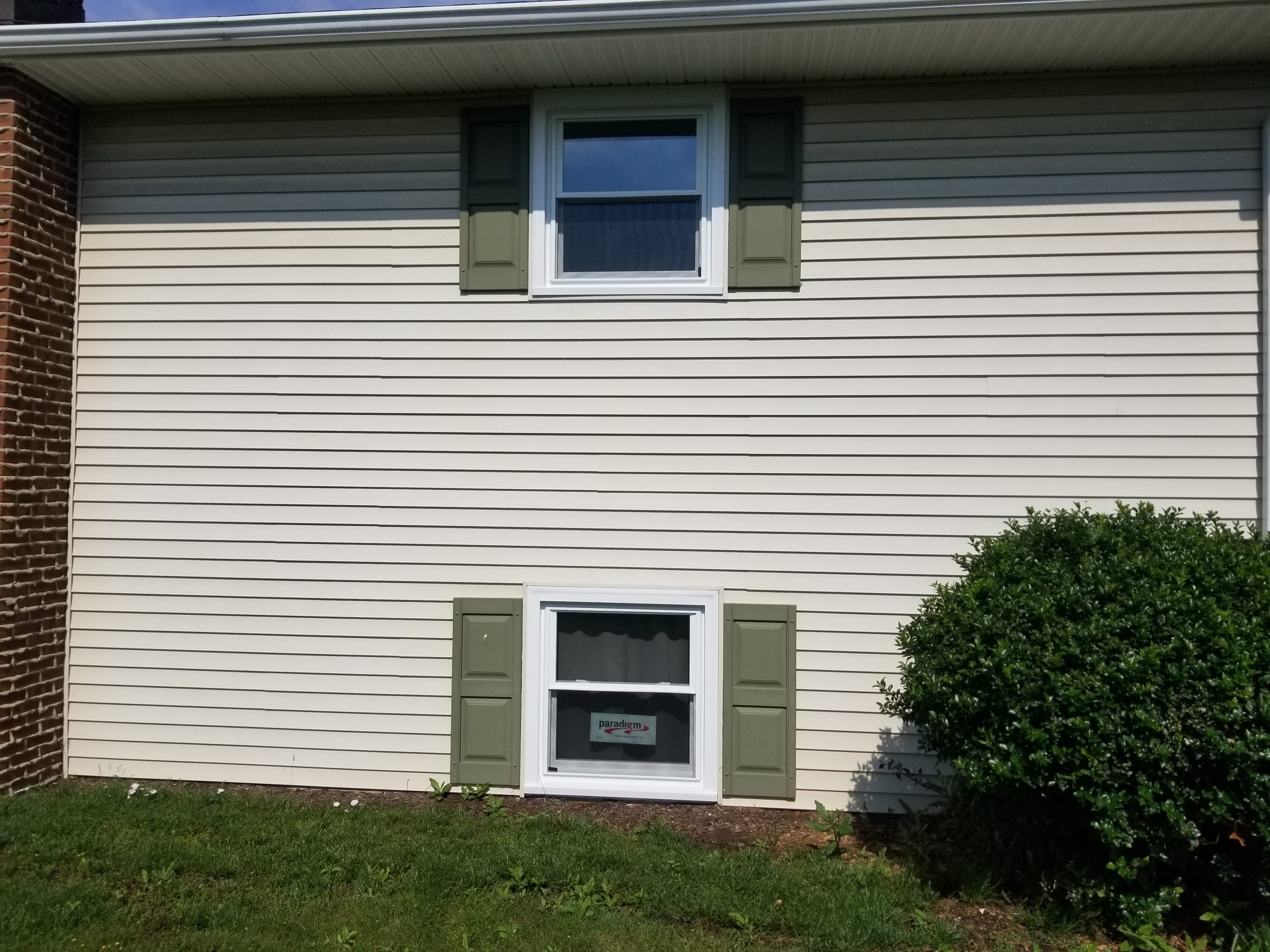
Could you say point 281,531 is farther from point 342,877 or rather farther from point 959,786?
point 959,786

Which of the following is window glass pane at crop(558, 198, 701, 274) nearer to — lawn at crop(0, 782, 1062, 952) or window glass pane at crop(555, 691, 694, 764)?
window glass pane at crop(555, 691, 694, 764)

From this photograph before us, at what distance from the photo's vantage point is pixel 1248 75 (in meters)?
4.68

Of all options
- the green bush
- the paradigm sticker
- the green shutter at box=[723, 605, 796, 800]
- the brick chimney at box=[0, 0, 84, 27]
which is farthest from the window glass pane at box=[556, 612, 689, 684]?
the brick chimney at box=[0, 0, 84, 27]

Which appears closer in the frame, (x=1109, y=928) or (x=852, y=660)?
(x=1109, y=928)

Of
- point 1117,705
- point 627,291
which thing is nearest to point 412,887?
point 1117,705

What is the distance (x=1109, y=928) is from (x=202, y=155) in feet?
20.3

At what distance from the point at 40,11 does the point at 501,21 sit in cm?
287

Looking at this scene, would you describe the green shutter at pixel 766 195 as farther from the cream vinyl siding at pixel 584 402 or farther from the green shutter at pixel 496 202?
the green shutter at pixel 496 202

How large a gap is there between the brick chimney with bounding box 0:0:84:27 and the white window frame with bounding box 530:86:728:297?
292cm

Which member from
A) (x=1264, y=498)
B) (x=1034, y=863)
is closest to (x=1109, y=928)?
(x=1034, y=863)

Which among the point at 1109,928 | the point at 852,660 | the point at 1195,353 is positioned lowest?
the point at 1109,928

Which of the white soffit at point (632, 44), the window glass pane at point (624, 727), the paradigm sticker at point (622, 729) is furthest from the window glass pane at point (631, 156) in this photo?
the paradigm sticker at point (622, 729)

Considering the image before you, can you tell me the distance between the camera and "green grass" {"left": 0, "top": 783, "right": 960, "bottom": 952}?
3469 millimetres

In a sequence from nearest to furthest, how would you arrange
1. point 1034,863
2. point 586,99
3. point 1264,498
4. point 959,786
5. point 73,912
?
point 73,912 < point 1034,863 < point 959,786 < point 1264,498 < point 586,99
